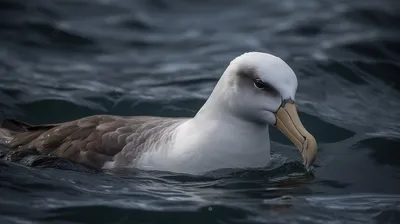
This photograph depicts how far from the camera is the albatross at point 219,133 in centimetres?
823

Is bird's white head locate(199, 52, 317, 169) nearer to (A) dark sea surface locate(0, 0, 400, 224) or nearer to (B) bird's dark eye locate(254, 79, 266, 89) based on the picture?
(B) bird's dark eye locate(254, 79, 266, 89)

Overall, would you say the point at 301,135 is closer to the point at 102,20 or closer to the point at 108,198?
the point at 108,198

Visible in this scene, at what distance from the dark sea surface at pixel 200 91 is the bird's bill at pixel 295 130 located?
0.43m

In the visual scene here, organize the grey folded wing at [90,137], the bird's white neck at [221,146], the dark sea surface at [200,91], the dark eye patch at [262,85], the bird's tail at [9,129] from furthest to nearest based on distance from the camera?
the bird's tail at [9,129]
the grey folded wing at [90,137]
the bird's white neck at [221,146]
the dark eye patch at [262,85]
the dark sea surface at [200,91]

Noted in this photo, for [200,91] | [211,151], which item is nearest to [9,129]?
[211,151]

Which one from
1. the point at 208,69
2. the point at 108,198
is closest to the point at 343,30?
the point at 208,69

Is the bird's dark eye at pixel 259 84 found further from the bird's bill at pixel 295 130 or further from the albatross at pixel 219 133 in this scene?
the bird's bill at pixel 295 130

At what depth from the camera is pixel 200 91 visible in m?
12.3

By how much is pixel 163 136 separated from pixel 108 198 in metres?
0.86

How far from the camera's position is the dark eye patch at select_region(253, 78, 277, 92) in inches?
323

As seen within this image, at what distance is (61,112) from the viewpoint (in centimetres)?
1127

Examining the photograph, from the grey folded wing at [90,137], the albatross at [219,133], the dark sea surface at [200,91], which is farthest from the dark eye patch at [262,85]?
the grey folded wing at [90,137]

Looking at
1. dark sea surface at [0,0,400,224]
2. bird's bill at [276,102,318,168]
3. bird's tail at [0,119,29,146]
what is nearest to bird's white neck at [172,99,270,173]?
dark sea surface at [0,0,400,224]

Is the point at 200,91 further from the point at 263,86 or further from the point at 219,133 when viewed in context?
the point at 263,86
